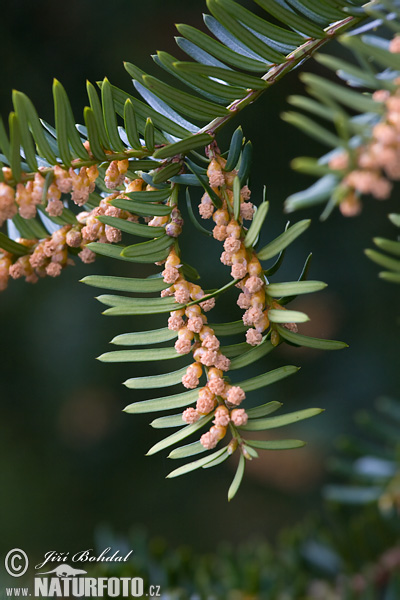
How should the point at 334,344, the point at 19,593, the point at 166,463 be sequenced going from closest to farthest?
the point at 334,344 → the point at 19,593 → the point at 166,463

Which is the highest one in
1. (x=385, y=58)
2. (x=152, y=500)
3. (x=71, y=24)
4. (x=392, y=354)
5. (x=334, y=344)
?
(x=71, y=24)

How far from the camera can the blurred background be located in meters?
1.15

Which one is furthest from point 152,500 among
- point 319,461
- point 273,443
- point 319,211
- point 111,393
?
point 273,443

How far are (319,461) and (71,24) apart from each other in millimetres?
1056

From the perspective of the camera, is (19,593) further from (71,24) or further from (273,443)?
(71,24)

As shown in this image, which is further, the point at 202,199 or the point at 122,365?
the point at 122,365

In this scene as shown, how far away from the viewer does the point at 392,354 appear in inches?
47.7

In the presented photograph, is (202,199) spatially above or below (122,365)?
A: above

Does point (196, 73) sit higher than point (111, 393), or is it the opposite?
point (196, 73)

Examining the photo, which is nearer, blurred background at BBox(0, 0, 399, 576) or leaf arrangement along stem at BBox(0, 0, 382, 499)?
leaf arrangement along stem at BBox(0, 0, 382, 499)

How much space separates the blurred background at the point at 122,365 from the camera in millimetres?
1149

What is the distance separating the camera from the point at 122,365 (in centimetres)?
123

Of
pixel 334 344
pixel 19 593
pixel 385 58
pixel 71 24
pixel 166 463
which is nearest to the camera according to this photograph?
pixel 385 58

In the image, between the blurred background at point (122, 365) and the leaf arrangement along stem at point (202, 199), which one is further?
the blurred background at point (122, 365)
